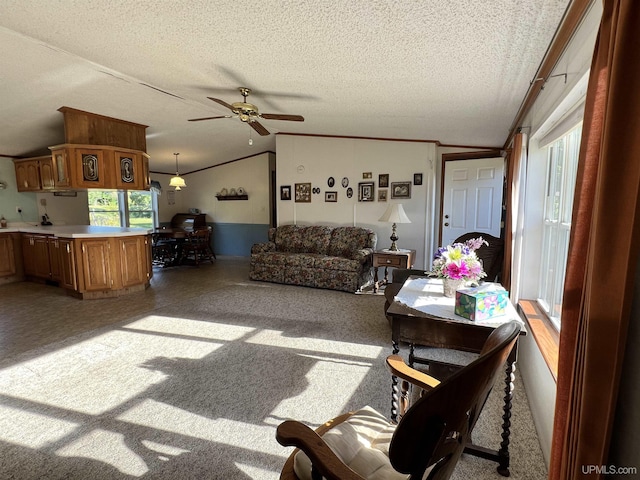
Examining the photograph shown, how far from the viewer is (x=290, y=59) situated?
261 cm

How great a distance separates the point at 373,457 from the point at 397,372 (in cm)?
32

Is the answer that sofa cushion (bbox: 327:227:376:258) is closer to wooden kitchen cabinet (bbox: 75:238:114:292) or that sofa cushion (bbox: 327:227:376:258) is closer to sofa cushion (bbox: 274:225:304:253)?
sofa cushion (bbox: 274:225:304:253)

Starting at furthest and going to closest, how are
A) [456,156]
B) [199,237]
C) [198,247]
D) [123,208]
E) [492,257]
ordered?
[123,208]
[199,237]
[198,247]
[456,156]
[492,257]

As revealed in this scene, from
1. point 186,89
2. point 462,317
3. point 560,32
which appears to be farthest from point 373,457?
point 186,89

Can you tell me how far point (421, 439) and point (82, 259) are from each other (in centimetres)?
505

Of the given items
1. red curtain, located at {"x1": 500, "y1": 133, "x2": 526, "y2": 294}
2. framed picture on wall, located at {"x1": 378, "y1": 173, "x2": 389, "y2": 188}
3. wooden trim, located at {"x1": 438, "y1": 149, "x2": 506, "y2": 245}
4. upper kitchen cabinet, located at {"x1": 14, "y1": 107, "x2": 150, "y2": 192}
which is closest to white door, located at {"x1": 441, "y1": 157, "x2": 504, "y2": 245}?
wooden trim, located at {"x1": 438, "y1": 149, "x2": 506, "y2": 245}

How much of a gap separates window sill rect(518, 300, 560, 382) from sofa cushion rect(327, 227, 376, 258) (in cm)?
288

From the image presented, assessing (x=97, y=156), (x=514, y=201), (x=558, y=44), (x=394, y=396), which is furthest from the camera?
(x=97, y=156)

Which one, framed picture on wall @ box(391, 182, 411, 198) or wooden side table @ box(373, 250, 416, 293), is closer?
wooden side table @ box(373, 250, 416, 293)

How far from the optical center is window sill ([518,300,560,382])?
1713mm

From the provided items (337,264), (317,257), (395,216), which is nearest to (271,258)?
(317,257)

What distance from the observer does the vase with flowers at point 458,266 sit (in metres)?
1.87

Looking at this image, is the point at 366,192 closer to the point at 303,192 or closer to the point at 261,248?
the point at 303,192

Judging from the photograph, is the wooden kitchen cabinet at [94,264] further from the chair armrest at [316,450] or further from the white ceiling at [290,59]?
the chair armrest at [316,450]
